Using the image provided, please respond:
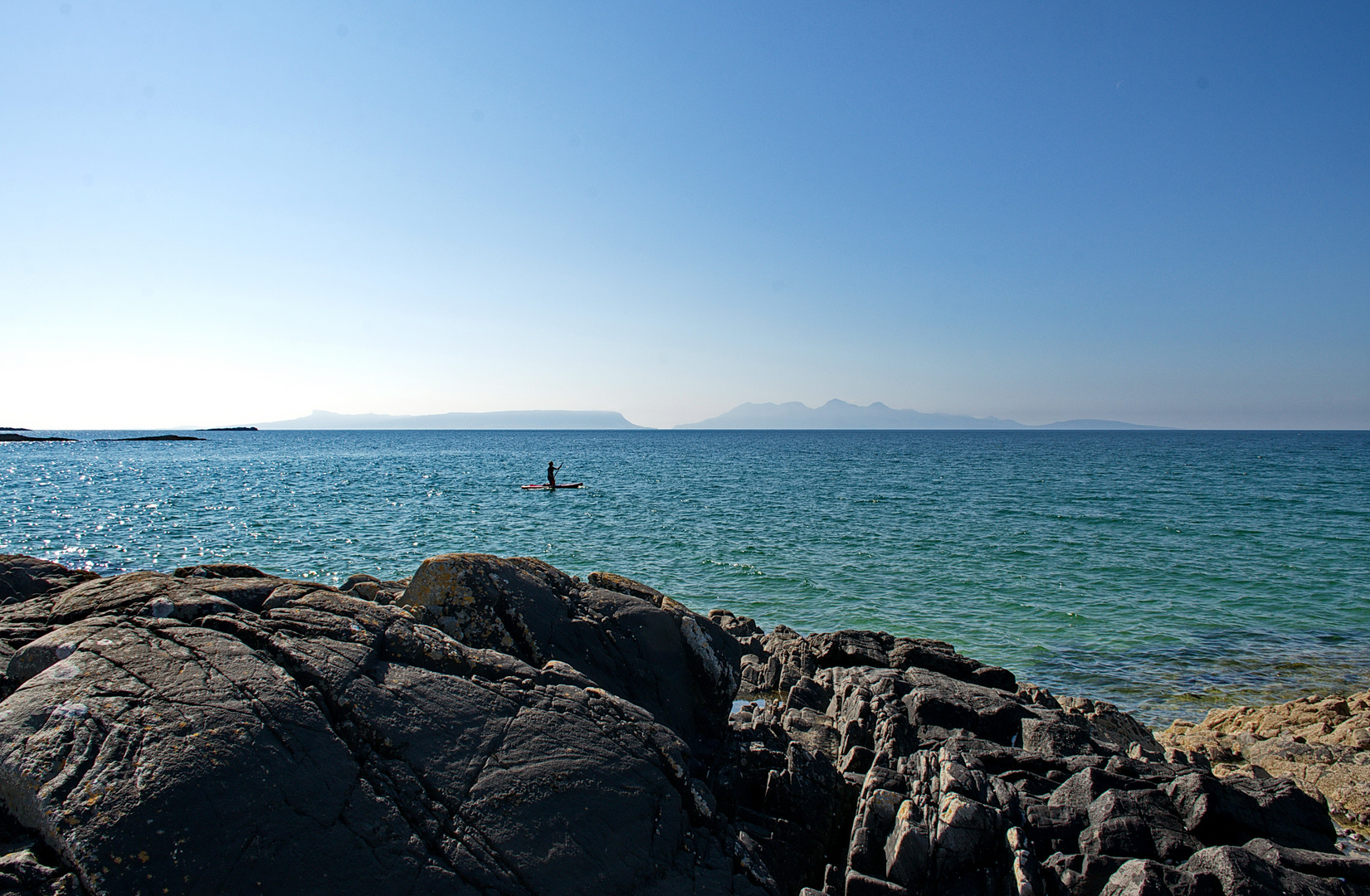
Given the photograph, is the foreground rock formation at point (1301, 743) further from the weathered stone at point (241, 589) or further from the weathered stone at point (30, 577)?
the weathered stone at point (30, 577)

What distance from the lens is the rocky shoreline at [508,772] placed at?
430 centimetres

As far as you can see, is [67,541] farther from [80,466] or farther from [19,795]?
[80,466]

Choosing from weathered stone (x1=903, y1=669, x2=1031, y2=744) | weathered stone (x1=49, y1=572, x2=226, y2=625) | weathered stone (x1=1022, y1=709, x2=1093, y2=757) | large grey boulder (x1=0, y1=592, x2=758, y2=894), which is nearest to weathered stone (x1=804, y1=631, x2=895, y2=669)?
weathered stone (x1=903, y1=669, x2=1031, y2=744)

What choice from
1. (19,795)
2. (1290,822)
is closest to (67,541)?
(19,795)

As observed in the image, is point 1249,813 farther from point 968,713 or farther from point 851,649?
point 851,649

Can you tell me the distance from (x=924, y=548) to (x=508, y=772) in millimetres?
25335

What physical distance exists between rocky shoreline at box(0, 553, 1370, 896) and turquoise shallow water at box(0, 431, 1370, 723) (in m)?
7.38

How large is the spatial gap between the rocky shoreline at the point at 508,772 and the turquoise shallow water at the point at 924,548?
24.2 feet

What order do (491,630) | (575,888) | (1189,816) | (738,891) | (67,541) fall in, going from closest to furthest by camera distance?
(575,888), (738,891), (1189,816), (491,630), (67,541)

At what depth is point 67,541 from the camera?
27.9 m

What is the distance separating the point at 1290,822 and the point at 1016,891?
3.34m

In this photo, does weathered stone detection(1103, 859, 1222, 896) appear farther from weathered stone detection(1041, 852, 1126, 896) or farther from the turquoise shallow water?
the turquoise shallow water

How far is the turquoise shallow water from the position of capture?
52.7ft

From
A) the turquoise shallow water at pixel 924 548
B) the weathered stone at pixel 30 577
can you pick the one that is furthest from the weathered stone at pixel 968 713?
the weathered stone at pixel 30 577
